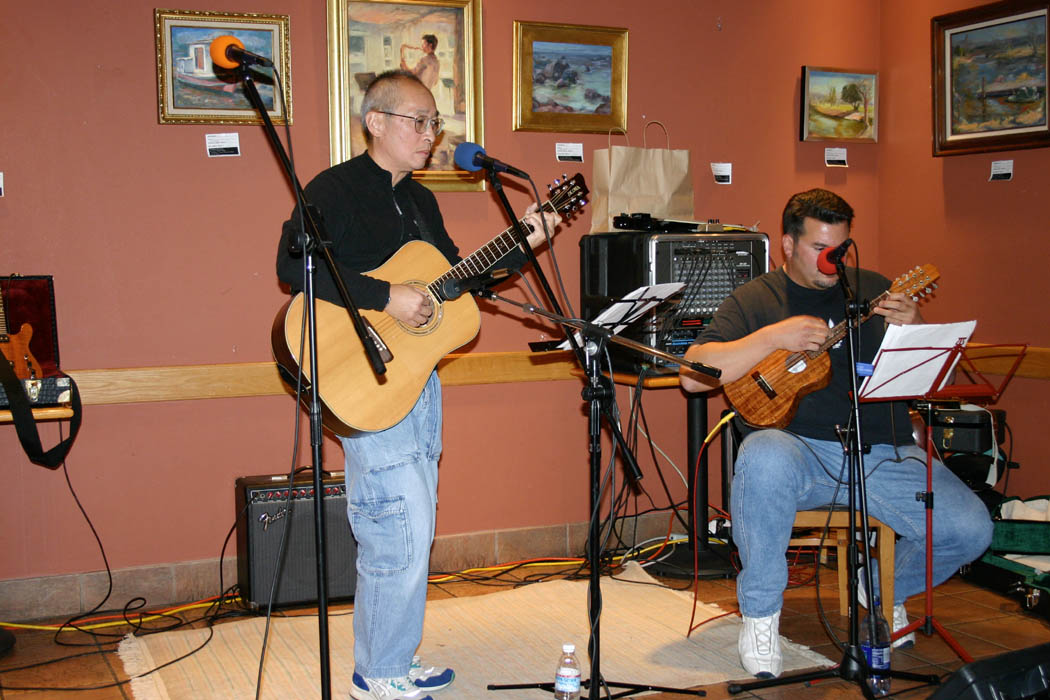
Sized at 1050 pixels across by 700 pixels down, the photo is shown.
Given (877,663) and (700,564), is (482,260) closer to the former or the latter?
(877,663)

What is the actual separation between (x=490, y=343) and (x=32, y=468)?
1791mm

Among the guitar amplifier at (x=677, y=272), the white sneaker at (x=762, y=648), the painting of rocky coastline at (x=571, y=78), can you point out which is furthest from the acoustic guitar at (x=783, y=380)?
the painting of rocky coastline at (x=571, y=78)

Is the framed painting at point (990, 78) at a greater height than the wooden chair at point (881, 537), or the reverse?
the framed painting at point (990, 78)

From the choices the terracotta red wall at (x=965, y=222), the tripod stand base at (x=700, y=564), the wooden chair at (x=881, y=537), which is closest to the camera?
the wooden chair at (x=881, y=537)

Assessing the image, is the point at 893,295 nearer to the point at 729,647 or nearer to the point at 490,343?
→ the point at 729,647

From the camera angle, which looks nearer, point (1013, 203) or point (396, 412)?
point (396, 412)

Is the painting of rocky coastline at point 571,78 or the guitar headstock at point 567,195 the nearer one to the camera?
the guitar headstock at point 567,195

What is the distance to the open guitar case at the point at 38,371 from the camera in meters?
3.13

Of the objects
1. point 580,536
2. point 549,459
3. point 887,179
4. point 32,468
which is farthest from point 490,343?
point 887,179

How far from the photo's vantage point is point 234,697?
2.78 metres

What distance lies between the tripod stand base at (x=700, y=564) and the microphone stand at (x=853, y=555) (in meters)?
1.02

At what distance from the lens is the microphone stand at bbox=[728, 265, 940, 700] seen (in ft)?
8.23

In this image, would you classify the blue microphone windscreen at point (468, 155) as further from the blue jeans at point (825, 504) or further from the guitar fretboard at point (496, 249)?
the blue jeans at point (825, 504)

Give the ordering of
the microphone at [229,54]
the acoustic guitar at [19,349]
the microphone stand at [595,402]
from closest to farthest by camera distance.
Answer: the microphone at [229,54]
the microphone stand at [595,402]
the acoustic guitar at [19,349]
